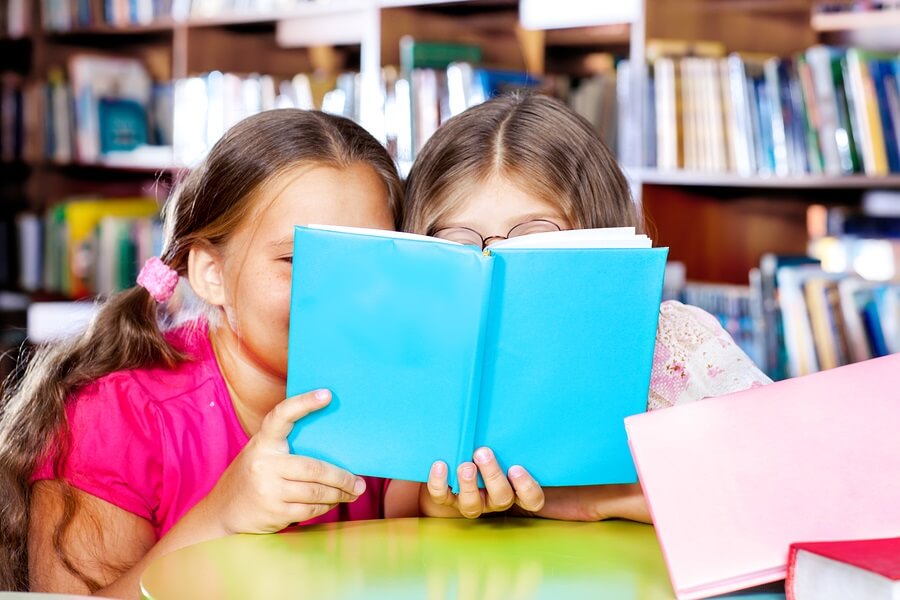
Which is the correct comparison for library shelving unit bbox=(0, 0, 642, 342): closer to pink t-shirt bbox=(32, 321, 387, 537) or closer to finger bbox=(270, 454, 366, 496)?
pink t-shirt bbox=(32, 321, 387, 537)

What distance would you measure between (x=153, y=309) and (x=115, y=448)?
22 centimetres

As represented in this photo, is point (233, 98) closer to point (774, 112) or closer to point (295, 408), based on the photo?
point (774, 112)

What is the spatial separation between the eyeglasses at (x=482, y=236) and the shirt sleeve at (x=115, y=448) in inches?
13.9

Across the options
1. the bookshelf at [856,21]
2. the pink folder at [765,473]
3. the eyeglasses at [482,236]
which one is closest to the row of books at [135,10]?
the bookshelf at [856,21]

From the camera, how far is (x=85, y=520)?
3.23ft

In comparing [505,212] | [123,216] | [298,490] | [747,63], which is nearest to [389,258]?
[298,490]

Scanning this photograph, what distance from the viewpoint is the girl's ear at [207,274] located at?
Result: 45.9 inches

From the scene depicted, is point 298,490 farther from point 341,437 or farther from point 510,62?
point 510,62

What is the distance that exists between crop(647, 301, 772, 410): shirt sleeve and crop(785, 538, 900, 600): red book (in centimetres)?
31

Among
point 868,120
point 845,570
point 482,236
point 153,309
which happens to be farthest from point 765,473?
point 868,120

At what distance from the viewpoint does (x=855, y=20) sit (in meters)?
2.33

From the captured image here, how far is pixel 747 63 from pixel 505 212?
1.28 metres

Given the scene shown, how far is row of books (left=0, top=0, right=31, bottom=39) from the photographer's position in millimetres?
3549

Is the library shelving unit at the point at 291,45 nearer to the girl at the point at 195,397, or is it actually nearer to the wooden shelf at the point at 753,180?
the wooden shelf at the point at 753,180
